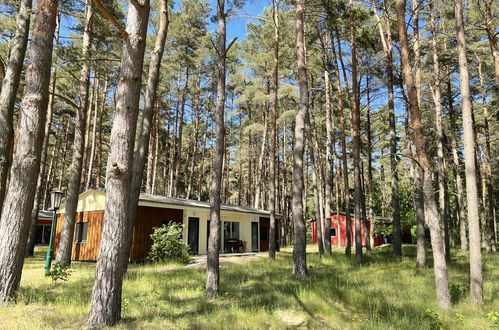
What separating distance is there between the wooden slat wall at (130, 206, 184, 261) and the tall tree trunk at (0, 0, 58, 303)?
314 inches

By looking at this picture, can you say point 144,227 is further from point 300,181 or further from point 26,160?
point 26,160

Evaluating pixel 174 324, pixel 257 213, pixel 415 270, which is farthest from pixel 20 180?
pixel 257 213

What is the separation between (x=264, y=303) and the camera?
619 cm

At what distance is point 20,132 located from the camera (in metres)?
5.78

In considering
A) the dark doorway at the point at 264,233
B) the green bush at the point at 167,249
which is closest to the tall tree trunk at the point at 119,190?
the green bush at the point at 167,249

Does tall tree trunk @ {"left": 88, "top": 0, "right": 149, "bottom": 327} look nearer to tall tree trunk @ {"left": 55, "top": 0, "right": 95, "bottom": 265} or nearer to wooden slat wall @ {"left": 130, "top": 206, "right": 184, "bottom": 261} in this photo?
tall tree trunk @ {"left": 55, "top": 0, "right": 95, "bottom": 265}

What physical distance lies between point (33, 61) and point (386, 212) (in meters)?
40.3

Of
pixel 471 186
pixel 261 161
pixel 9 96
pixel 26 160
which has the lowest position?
pixel 471 186

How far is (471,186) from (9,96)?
10.6 meters

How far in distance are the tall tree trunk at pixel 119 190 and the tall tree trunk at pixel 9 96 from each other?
11.1 feet

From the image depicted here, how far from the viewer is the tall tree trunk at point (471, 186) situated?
274 inches

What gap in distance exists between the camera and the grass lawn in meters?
4.89

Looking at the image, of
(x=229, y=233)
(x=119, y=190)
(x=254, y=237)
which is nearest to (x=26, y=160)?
(x=119, y=190)

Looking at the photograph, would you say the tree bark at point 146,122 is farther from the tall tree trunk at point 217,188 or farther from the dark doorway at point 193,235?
the dark doorway at point 193,235
